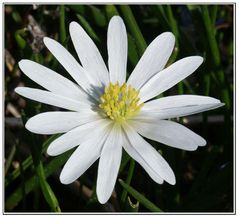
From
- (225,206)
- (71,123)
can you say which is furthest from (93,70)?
(225,206)

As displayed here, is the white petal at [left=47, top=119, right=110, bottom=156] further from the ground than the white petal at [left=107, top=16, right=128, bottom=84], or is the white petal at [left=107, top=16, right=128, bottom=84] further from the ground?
the white petal at [left=107, top=16, right=128, bottom=84]

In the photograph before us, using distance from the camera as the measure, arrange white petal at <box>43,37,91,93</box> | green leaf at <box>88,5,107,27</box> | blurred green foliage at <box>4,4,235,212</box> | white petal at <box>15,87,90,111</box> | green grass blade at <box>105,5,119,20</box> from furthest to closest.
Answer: green leaf at <box>88,5,107,27</box> → green grass blade at <box>105,5,119,20</box> → blurred green foliage at <box>4,4,235,212</box> → white petal at <box>43,37,91,93</box> → white petal at <box>15,87,90,111</box>

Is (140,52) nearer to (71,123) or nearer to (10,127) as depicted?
(71,123)

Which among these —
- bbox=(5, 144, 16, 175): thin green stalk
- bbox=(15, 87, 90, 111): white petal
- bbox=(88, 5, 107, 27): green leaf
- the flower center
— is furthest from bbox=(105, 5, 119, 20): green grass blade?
bbox=(5, 144, 16, 175): thin green stalk

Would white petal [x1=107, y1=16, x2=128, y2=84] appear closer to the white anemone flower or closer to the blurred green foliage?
the white anemone flower

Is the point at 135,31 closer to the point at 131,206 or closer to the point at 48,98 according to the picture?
the point at 48,98

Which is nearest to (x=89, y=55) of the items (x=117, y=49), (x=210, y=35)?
(x=117, y=49)

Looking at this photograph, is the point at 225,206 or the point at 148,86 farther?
the point at 225,206
